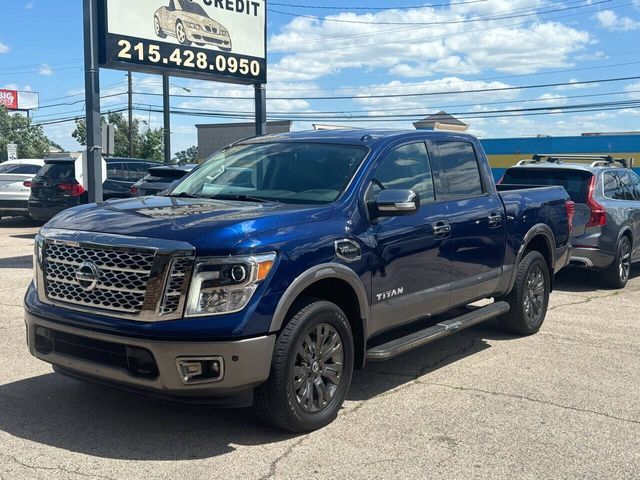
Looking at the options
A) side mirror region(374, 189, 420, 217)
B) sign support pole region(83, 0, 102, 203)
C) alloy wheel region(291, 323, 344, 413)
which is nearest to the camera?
alloy wheel region(291, 323, 344, 413)

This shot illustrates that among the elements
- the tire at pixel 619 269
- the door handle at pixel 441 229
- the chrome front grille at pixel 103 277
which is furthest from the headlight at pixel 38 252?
the tire at pixel 619 269

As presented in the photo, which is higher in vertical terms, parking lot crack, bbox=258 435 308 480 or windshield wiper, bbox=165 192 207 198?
windshield wiper, bbox=165 192 207 198

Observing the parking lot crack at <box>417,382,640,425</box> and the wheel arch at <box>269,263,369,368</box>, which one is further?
the parking lot crack at <box>417,382,640,425</box>

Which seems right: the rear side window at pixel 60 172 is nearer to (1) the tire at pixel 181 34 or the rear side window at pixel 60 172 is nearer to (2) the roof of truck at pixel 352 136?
(1) the tire at pixel 181 34

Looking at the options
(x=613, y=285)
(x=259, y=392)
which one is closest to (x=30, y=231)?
(x=613, y=285)

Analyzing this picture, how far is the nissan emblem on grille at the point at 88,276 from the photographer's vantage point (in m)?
4.13

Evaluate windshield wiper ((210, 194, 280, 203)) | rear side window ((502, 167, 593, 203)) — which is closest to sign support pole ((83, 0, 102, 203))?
rear side window ((502, 167, 593, 203))

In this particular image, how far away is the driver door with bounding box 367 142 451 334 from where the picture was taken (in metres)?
4.94

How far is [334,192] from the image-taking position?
16.2 feet

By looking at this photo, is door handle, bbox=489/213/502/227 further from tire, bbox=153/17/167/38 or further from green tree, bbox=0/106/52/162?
green tree, bbox=0/106/52/162

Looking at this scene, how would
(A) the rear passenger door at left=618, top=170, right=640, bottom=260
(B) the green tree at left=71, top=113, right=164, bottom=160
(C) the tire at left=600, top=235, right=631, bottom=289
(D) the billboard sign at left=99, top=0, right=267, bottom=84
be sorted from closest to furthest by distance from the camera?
1. (C) the tire at left=600, top=235, right=631, bottom=289
2. (A) the rear passenger door at left=618, top=170, right=640, bottom=260
3. (D) the billboard sign at left=99, top=0, right=267, bottom=84
4. (B) the green tree at left=71, top=113, right=164, bottom=160

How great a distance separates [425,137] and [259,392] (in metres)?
2.76

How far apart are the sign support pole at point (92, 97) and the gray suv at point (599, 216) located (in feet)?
22.5

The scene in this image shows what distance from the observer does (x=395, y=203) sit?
4.71m
